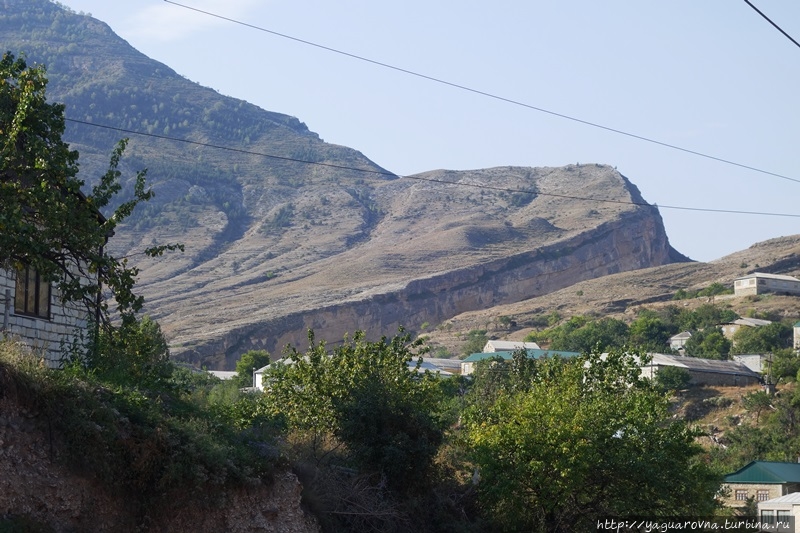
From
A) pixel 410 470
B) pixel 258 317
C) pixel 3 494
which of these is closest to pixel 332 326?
pixel 258 317

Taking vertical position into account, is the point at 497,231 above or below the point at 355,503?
above

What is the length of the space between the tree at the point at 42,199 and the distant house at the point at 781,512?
98.8 feet

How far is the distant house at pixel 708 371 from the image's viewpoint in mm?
72500

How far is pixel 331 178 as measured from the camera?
19375cm

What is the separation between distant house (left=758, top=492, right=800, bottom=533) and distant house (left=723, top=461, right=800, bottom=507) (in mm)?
1911

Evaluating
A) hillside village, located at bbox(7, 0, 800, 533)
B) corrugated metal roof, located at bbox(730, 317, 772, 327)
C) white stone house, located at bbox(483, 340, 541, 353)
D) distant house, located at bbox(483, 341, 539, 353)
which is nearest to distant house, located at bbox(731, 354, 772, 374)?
corrugated metal roof, located at bbox(730, 317, 772, 327)

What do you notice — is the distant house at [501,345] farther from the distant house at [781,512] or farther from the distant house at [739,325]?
the distant house at [781,512]

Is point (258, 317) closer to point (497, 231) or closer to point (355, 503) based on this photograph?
point (497, 231)

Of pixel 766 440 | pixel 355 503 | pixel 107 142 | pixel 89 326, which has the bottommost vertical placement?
pixel 766 440

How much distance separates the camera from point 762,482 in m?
43.8

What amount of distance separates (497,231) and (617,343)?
69.4m

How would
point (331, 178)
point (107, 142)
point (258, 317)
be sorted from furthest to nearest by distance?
point (331, 178) → point (107, 142) → point (258, 317)

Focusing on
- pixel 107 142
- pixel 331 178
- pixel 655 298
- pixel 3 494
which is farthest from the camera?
pixel 331 178

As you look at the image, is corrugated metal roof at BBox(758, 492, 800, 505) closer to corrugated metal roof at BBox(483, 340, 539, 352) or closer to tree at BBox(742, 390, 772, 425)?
tree at BBox(742, 390, 772, 425)
